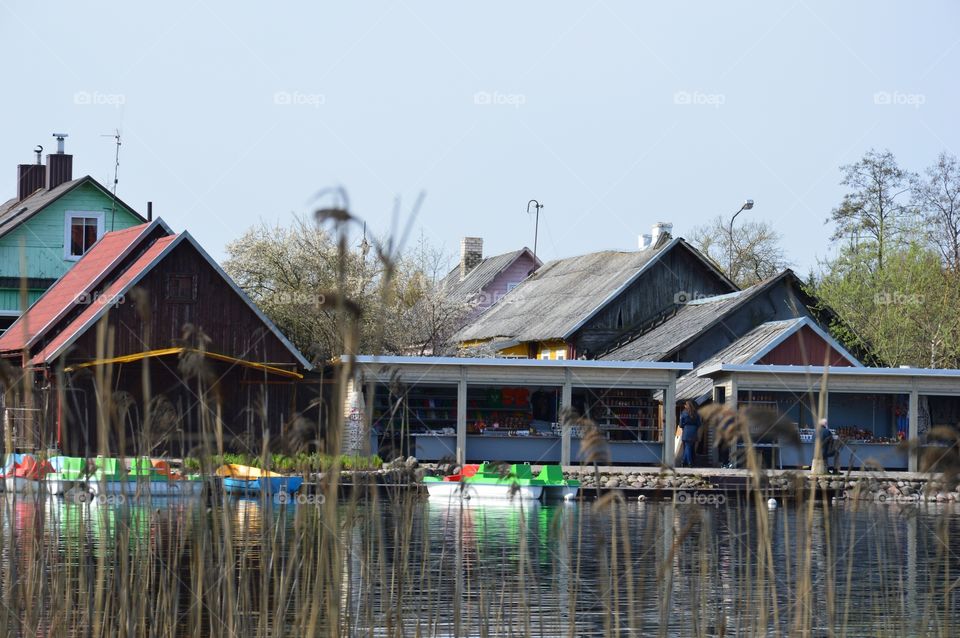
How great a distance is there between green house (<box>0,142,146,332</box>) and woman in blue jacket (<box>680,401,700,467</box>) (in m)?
18.0

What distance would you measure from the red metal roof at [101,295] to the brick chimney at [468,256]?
102ft

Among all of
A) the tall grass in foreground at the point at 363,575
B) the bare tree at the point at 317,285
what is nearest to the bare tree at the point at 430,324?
the bare tree at the point at 317,285

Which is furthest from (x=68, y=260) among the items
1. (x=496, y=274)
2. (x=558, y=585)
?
(x=558, y=585)

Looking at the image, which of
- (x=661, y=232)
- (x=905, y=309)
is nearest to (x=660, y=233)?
(x=661, y=232)

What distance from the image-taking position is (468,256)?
6372 centimetres

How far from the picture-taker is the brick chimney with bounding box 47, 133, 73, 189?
42375 mm

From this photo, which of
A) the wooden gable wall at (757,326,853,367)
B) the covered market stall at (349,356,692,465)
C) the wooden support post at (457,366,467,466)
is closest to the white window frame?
the covered market stall at (349,356,692,465)

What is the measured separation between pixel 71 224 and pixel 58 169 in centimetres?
426

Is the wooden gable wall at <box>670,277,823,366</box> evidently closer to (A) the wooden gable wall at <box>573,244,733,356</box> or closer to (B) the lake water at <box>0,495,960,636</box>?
(A) the wooden gable wall at <box>573,244,733,356</box>

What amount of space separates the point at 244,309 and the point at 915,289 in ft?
73.9

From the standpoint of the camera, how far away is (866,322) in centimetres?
4522

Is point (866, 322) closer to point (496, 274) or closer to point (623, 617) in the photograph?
point (496, 274)

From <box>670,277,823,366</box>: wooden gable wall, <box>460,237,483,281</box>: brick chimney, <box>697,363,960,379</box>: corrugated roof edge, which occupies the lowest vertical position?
<box>697,363,960,379</box>: corrugated roof edge

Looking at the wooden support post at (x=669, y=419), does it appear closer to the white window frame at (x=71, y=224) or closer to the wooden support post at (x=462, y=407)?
the wooden support post at (x=462, y=407)
